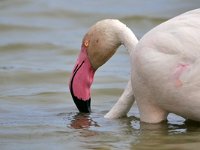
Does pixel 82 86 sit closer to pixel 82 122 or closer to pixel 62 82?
pixel 82 122

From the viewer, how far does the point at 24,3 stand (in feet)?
46.7

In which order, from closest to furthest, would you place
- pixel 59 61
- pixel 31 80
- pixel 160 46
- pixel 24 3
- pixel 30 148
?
pixel 30 148 → pixel 160 46 → pixel 31 80 → pixel 59 61 → pixel 24 3

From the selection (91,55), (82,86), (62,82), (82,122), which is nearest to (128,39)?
(91,55)

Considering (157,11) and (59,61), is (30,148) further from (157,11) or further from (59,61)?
(157,11)

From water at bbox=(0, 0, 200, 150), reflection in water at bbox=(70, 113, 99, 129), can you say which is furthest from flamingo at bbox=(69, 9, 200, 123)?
reflection in water at bbox=(70, 113, 99, 129)

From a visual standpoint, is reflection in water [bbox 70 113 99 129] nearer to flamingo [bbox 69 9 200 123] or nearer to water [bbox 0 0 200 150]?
water [bbox 0 0 200 150]

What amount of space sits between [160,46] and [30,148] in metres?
1.23

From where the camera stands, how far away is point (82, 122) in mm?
6793

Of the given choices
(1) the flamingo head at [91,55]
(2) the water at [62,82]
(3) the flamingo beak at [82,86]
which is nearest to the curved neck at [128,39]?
(1) the flamingo head at [91,55]

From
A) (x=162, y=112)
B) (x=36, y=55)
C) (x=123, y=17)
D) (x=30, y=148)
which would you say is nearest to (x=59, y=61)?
(x=36, y=55)

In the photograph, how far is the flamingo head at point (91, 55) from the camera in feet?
23.4

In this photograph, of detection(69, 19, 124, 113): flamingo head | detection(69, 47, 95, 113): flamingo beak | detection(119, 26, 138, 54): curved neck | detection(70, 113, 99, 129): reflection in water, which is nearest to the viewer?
detection(70, 113, 99, 129): reflection in water

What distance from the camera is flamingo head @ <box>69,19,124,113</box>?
7.12 metres

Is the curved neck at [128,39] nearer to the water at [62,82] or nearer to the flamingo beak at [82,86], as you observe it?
the flamingo beak at [82,86]
